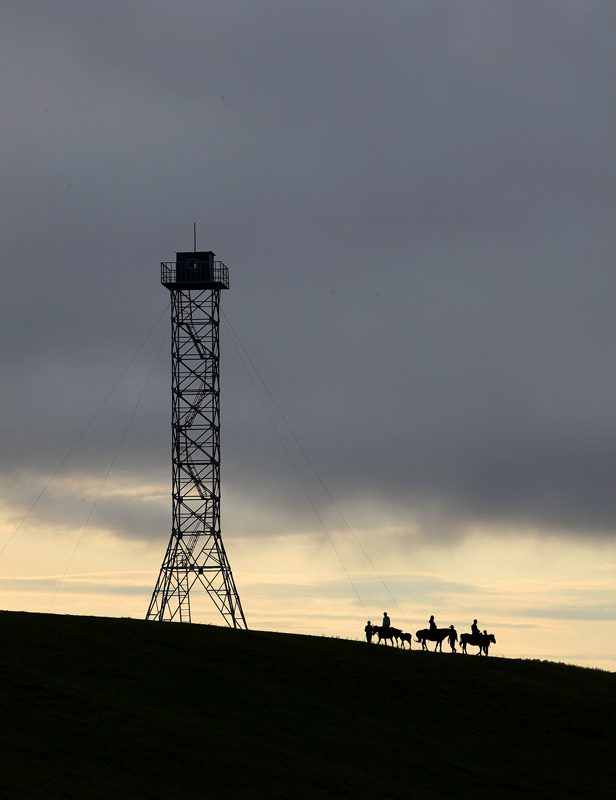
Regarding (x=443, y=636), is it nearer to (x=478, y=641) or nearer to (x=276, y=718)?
(x=478, y=641)

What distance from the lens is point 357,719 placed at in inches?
1677

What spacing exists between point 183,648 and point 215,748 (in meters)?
14.0

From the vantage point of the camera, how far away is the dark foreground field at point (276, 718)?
33.1 meters

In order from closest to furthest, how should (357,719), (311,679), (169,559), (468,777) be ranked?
1. (468,777)
2. (357,719)
3. (311,679)
4. (169,559)

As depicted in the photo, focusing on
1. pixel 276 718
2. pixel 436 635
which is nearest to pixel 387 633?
pixel 436 635

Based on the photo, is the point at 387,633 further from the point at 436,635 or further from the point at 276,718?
the point at 276,718

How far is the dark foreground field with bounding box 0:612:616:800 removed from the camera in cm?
3309

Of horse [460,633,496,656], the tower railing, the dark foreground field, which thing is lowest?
the dark foreground field

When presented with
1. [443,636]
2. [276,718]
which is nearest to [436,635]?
[443,636]

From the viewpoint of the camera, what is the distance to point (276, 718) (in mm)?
41125

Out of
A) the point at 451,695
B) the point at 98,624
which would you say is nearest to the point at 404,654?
the point at 451,695

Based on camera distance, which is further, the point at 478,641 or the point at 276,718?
the point at 478,641

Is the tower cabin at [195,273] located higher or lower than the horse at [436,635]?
higher

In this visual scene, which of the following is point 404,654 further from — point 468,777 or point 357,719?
point 468,777
